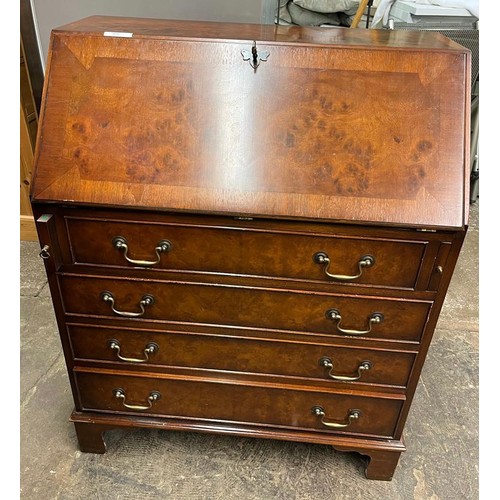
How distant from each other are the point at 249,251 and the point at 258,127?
12.6 inches

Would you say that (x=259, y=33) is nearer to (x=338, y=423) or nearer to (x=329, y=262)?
(x=329, y=262)

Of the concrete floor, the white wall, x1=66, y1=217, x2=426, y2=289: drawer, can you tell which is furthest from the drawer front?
the white wall

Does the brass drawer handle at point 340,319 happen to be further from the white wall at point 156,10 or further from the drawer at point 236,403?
the white wall at point 156,10

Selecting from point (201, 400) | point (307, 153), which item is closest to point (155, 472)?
point (201, 400)

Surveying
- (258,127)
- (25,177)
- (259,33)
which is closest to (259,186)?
(258,127)

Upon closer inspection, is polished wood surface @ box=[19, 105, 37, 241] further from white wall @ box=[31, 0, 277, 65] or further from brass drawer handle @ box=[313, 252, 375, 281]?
brass drawer handle @ box=[313, 252, 375, 281]

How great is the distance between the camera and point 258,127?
1.23m

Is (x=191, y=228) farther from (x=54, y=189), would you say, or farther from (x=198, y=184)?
(x=54, y=189)

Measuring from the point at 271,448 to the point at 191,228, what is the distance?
942mm

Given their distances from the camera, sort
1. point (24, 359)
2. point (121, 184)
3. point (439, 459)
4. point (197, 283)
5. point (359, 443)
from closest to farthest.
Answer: point (121, 184) → point (197, 283) → point (359, 443) → point (439, 459) → point (24, 359)

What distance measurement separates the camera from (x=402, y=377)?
1.40 metres

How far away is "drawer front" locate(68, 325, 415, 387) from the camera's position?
1380mm

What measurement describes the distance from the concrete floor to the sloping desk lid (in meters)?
0.97

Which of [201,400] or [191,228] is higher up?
[191,228]
